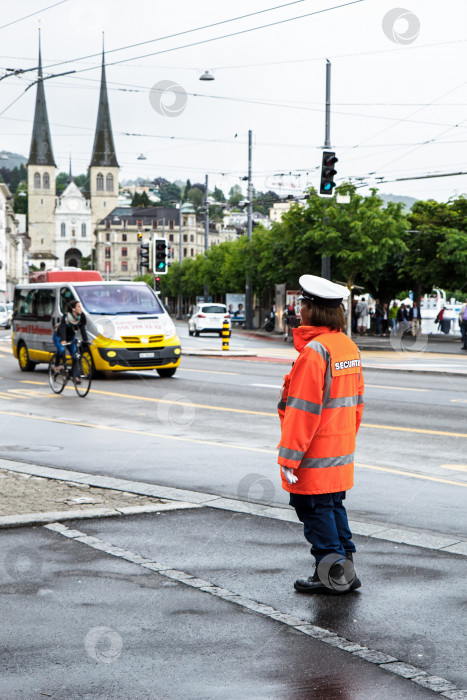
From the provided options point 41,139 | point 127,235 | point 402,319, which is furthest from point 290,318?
point 127,235

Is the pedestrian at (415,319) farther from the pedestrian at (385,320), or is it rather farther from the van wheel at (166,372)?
the van wheel at (166,372)

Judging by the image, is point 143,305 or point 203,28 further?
point 143,305

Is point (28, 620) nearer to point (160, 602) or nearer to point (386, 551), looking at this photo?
point (160, 602)

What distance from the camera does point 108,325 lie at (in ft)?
66.4

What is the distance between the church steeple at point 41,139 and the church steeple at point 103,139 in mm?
7371

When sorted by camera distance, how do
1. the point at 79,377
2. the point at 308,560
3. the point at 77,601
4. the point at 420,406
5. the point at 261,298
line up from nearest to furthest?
the point at 77,601 → the point at 308,560 → the point at 420,406 → the point at 79,377 → the point at 261,298

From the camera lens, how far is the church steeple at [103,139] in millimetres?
125750

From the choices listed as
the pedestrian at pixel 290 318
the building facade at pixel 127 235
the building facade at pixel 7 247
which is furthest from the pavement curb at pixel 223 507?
the building facade at pixel 127 235

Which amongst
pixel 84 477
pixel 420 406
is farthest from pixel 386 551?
pixel 420 406

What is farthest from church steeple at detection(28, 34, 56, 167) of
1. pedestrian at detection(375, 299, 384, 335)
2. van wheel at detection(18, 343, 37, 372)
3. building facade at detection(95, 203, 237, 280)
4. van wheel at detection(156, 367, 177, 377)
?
van wheel at detection(156, 367, 177, 377)

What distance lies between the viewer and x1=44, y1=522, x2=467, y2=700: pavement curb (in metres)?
3.95

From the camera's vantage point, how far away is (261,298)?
2589 inches

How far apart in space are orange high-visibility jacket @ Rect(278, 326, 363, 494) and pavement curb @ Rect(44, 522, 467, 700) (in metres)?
0.61

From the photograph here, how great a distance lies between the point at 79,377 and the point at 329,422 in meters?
12.3
